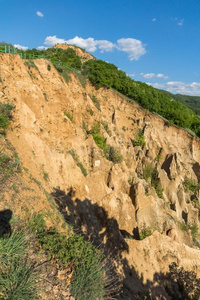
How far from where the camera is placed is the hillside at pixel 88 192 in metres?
7.46

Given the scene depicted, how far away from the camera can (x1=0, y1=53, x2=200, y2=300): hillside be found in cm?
746

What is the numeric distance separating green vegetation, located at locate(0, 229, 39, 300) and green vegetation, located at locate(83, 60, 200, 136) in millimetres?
24120

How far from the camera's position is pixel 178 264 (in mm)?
12078

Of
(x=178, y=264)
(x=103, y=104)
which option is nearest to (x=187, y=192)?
(x=178, y=264)

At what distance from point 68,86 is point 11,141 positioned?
13.1m

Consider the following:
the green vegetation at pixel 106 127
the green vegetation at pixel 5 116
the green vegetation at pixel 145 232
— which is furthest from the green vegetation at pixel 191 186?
the green vegetation at pixel 5 116

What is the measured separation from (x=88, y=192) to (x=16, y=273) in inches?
361

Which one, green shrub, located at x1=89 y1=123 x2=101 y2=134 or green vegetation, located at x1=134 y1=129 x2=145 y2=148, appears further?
green vegetation, located at x1=134 y1=129 x2=145 y2=148

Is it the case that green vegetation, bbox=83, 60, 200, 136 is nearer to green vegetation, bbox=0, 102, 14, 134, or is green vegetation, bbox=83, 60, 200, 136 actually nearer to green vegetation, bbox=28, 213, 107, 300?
green vegetation, bbox=0, 102, 14, 134

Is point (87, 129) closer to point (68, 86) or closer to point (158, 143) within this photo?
point (68, 86)

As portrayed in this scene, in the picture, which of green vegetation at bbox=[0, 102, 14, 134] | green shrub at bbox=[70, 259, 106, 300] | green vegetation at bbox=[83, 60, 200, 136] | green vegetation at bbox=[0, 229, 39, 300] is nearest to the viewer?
green vegetation at bbox=[0, 229, 39, 300]

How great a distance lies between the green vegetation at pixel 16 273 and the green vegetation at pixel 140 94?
24120mm

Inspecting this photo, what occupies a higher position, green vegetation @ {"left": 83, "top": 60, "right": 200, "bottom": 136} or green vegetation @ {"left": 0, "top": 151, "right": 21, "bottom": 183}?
green vegetation @ {"left": 83, "top": 60, "right": 200, "bottom": 136}

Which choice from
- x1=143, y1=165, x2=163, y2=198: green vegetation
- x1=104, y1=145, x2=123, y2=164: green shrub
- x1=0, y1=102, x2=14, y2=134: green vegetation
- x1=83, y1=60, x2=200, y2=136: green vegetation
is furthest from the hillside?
x1=83, y1=60, x2=200, y2=136: green vegetation
